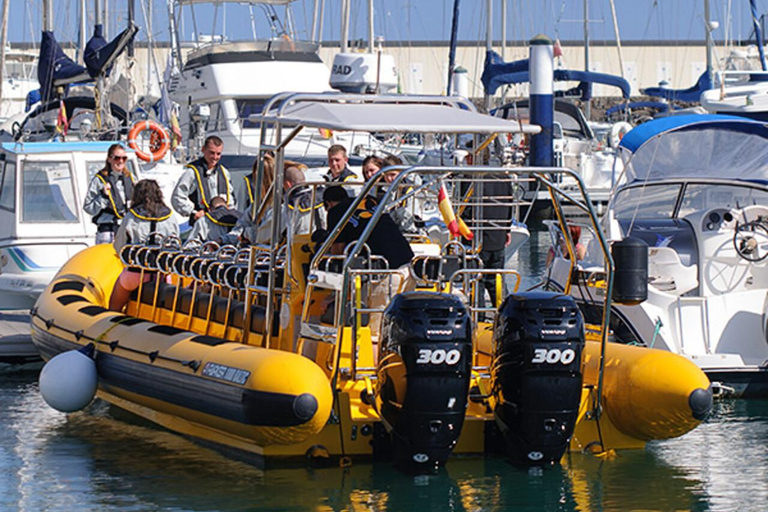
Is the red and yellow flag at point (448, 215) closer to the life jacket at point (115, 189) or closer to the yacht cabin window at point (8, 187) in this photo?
the life jacket at point (115, 189)

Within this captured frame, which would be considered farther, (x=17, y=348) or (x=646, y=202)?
(x=646, y=202)

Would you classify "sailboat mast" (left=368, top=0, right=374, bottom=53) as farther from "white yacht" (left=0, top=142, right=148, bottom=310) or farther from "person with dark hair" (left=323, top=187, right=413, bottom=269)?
"person with dark hair" (left=323, top=187, right=413, bottom=269)

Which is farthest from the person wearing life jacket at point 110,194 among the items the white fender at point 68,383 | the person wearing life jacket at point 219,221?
the white fender at point 68,383

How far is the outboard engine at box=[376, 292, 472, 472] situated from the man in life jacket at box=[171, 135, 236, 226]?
14.5 ft

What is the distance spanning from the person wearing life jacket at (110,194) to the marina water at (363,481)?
3.65m

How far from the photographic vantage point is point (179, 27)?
77.0 feet

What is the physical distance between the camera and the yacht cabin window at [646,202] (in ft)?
40.0

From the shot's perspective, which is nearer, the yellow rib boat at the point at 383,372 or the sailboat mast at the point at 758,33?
the yellow rib boat at the point at 383,372

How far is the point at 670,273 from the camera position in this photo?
11.0 meters

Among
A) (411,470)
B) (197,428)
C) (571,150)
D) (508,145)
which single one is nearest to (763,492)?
(411,470)

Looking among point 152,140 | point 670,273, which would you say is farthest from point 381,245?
point 152,140

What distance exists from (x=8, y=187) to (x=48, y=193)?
1.29 ft

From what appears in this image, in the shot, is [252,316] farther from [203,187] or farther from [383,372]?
[203,187]

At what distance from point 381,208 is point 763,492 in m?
2.52
